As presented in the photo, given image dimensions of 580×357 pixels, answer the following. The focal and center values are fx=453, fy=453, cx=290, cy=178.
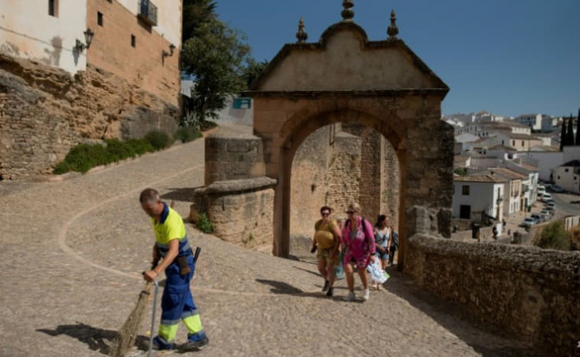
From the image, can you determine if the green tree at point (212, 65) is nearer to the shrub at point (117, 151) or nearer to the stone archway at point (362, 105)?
the shrub at point (117, 151)

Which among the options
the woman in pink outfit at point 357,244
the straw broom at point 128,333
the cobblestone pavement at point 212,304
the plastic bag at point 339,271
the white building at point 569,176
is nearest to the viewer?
the straw broom at point 128,333

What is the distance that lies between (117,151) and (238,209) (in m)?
10.6

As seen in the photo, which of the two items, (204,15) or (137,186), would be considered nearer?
(137,186)

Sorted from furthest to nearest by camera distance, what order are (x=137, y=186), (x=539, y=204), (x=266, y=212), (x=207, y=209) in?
(x=539, y=204)
(x=137, y=186)
(x=266, y=212)
(x=207, y=209)

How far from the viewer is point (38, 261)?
21.5 ft

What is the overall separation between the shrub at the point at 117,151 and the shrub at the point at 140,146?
515 millimetres

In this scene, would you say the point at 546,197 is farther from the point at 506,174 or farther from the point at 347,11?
the point at 347,11

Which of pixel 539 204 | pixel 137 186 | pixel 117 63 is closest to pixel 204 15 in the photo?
pixel 117 63

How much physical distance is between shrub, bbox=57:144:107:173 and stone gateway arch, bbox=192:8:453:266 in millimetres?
7043

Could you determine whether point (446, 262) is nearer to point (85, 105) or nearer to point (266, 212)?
point (266, 212)

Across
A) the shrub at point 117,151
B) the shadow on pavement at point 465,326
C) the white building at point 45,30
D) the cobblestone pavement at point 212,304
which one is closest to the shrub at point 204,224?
the cobblestone pavement at point 212,304

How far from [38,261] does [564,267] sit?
6.72 metres

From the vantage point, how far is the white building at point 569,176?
67.7 metres

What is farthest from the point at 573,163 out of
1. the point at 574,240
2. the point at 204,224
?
the point at 204,224
